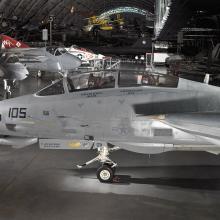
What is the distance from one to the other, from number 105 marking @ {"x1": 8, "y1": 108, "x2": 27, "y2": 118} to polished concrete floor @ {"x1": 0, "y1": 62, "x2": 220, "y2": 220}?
1415mm

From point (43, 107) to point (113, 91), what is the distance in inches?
61.2

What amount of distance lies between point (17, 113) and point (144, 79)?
2.88 metres

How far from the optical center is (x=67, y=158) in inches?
379

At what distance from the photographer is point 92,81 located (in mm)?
7969

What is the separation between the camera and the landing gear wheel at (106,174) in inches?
305

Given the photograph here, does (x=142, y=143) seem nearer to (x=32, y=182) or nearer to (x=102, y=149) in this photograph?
(x=102, y=149)

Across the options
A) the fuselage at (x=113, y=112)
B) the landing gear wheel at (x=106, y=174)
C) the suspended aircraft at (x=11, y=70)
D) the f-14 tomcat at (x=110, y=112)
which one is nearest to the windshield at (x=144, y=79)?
the f-14 tomcat at (x=110, y=112)

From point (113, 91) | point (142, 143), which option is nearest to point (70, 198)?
point (142, 143)

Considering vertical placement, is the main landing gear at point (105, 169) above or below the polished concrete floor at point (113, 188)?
above

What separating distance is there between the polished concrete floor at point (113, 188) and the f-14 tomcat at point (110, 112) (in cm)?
71

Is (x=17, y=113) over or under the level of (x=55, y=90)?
under

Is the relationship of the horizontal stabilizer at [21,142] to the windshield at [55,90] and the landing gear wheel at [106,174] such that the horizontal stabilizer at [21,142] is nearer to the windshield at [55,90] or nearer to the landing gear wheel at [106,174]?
the windshield at [55,90]

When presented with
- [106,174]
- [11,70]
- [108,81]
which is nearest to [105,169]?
[106,174]

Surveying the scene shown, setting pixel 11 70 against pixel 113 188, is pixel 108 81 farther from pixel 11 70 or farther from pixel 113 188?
pixel 11 70
